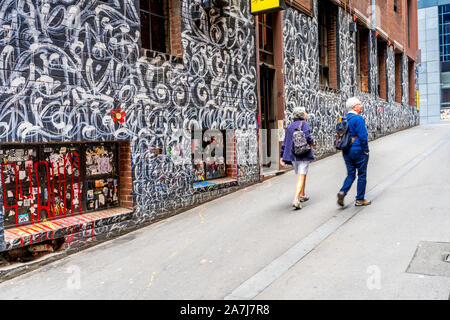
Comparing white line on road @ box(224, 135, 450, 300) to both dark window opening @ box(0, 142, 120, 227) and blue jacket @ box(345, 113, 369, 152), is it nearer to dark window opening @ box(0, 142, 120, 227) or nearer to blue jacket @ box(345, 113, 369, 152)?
blue jacket @ box(345, 113, 369, 152)

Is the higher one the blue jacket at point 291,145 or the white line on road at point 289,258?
the blue jacket at point 291,145

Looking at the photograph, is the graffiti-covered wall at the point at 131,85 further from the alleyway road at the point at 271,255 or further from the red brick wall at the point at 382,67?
the red brick wall at the point at 382,67

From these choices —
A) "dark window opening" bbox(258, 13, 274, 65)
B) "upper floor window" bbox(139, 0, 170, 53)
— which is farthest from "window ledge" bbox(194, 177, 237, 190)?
"dark window opening" bbox(258, 13, 274, 65)

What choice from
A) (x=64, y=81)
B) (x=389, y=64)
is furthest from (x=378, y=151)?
(x=64, y=81)

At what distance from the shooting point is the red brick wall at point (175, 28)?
7.43 m

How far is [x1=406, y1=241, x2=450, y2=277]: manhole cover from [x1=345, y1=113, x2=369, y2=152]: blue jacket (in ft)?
6.50

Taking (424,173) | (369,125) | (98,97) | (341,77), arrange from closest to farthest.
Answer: (98,97) < (424,173) < (341,77) < (369,125)

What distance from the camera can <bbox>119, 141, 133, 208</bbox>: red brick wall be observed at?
6.54 m

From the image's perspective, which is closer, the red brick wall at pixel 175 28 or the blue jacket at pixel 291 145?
the blue jacket at pixel 291 145

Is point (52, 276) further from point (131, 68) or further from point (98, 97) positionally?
point (131, 68)

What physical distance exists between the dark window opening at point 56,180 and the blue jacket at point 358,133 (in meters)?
3.69

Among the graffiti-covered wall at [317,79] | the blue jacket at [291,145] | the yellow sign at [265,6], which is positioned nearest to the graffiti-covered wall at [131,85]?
the yellow sign at [265,6]

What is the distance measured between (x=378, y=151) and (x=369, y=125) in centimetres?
399

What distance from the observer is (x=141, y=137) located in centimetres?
667
